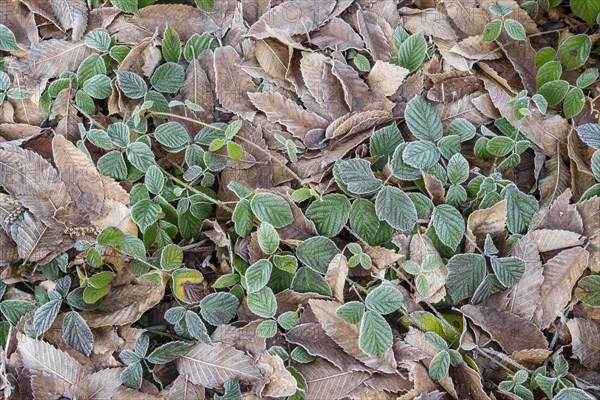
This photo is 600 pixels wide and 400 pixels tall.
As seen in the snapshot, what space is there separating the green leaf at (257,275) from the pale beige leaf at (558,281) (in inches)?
21.8

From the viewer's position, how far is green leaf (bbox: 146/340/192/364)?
120 cm

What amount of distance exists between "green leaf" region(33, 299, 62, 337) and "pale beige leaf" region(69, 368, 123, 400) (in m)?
0.13

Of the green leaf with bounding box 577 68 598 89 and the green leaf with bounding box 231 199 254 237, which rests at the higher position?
the green leaf with bounding box 577 68 598 89

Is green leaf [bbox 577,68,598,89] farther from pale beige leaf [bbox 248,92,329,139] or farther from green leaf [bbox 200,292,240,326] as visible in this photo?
green leaf [bbox 200,292,240,326]

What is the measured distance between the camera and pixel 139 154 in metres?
1.35

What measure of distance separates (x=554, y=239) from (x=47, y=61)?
4.15ft

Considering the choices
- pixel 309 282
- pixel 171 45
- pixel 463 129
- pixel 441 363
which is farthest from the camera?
pixel 171 45

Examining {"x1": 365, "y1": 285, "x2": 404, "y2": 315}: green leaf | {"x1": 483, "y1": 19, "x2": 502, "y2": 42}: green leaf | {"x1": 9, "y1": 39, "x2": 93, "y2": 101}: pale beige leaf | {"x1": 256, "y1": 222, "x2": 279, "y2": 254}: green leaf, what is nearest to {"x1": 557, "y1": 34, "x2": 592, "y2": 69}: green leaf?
{"x1": 483, "y1": 19, "x2": 502, "y2": 42}: green leaf

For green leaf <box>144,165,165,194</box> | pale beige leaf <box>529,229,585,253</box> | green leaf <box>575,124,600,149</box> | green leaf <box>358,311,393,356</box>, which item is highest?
green leaf <box>575,124,600,149</box>

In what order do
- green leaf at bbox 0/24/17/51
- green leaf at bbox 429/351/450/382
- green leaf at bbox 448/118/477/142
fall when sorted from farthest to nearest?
1. green leaf at bbox 0/24/17/51
2. green leaf at bbox 448/118/477/142
3. green leaf at bbox 429/351/450/382

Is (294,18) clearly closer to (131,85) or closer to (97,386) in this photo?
(131,85)

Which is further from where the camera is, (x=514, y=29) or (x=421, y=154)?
(x=514, y=29)

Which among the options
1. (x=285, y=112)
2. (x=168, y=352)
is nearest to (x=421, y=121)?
(x=285, y=112)

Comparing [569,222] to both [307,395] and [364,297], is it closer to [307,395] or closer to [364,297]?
[364,297]
